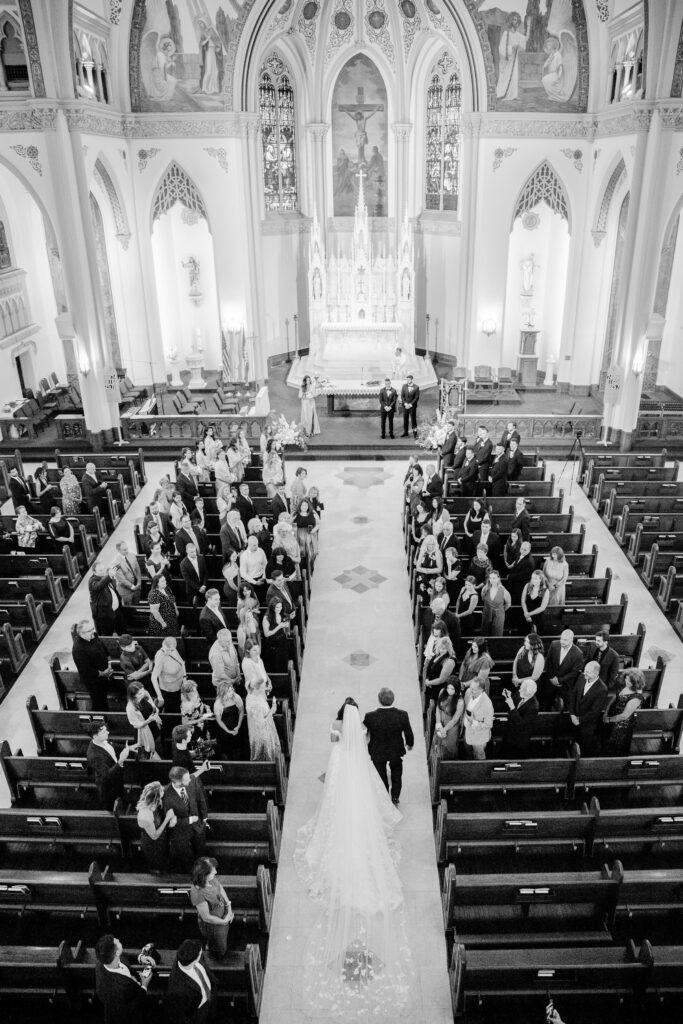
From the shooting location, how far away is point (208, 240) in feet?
74.3

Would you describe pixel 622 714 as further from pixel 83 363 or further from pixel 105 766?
pixel 83 363

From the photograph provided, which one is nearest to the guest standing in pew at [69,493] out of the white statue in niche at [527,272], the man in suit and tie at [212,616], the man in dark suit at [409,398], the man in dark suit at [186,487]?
the man in dark suit at [186,487]

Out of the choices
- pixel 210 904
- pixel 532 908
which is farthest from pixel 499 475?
pixel 210 904

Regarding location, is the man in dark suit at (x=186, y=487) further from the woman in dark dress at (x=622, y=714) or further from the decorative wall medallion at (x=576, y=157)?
the decorative wall medallion at (x=576, y=157)

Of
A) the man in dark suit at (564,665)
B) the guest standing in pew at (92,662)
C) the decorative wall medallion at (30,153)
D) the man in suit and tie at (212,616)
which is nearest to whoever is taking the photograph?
the man in dark suit at (564,665)

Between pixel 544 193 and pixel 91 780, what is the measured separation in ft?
62.4

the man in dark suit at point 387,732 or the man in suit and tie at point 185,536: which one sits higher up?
the man in suit and tie at point 185,536

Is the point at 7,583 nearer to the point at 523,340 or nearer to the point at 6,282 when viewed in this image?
the point at 6,282

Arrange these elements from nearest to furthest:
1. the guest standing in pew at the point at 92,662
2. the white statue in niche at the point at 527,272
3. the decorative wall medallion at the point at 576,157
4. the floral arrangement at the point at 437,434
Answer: the guest standing in pew at the point at 92,662 < the floral arrangement at the point at 437,434 < the decorative wall medallion at the point at 576,157 < the white statue in niche at the point at 527,272

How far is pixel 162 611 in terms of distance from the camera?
930 cm

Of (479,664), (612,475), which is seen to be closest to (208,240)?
(612,475)

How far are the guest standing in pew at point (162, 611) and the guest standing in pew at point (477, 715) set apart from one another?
3.85m

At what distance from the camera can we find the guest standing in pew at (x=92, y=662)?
841 cm

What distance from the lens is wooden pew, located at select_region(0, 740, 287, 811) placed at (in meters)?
7.54
